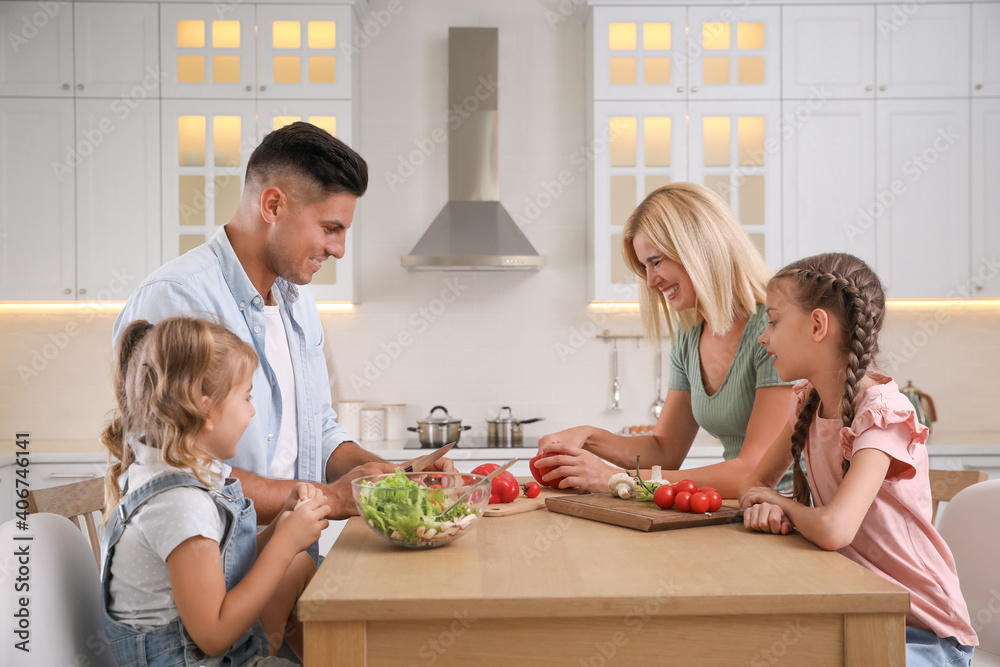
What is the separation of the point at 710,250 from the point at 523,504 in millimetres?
785

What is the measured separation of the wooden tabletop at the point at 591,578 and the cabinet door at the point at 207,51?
2894 millimetres

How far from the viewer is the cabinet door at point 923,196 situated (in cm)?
366

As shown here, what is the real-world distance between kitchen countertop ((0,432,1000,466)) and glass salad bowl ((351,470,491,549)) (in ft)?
6.78

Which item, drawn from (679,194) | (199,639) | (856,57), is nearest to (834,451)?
(679,194)

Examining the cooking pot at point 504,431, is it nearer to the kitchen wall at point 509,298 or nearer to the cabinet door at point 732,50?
the kitchen wall at point 509,298

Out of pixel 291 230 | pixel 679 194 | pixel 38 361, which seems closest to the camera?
pixel 291 230

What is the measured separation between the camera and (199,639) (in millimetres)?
1214

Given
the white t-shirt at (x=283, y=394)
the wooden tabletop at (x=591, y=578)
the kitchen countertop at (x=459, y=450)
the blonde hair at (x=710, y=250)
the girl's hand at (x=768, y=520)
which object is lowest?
the kitchen countertop at (x=459, y=450)

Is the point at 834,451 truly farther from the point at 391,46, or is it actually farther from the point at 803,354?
the point at 391,46

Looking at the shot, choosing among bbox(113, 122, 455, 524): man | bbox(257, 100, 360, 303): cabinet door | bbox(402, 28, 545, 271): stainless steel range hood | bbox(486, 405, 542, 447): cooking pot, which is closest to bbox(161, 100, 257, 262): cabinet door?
bbox(257, 100, 360, 303): cabinet door

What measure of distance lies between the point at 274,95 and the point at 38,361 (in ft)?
5.97

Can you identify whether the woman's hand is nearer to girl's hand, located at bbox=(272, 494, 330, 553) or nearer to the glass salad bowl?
the glass salad bowl

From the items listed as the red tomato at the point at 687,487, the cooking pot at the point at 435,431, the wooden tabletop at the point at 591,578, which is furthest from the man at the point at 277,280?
the cooking pot at the point at 435,431

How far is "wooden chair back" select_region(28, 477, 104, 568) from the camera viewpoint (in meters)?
1.65
